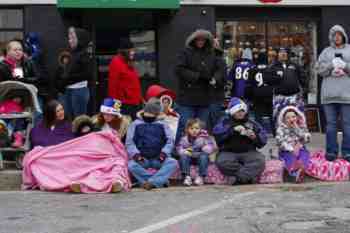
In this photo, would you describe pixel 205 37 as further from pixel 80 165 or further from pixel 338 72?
pixel 80 165

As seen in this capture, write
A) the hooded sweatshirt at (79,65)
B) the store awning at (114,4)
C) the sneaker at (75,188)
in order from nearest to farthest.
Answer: the sneaker at (75,188) → the hooded sweatshirt at (79,65) → the store awning at (114,4)

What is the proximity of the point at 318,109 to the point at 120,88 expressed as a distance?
496 cm

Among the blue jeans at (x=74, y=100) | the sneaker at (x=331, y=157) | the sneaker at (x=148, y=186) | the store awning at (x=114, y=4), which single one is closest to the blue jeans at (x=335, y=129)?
the sneaker at (x=331, y=157)

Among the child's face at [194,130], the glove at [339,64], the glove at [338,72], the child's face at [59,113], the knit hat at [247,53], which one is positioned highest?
the knit hat at [247,53]

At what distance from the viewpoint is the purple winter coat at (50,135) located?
9.49m

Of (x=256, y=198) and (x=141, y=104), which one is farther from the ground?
(x=141, y=104)

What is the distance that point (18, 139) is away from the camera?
996cm

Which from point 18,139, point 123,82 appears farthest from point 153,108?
point 123,82

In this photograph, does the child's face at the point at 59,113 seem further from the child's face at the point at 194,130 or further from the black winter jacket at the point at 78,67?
the child's face at the point at 194,130

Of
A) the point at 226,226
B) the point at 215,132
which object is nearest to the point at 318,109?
the point at 215,132

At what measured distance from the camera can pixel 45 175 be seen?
9.09m

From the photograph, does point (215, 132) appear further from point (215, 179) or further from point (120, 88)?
point (120, 88)

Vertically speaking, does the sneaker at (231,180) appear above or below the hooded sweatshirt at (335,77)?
below

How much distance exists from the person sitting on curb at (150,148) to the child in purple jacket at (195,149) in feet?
0.64
